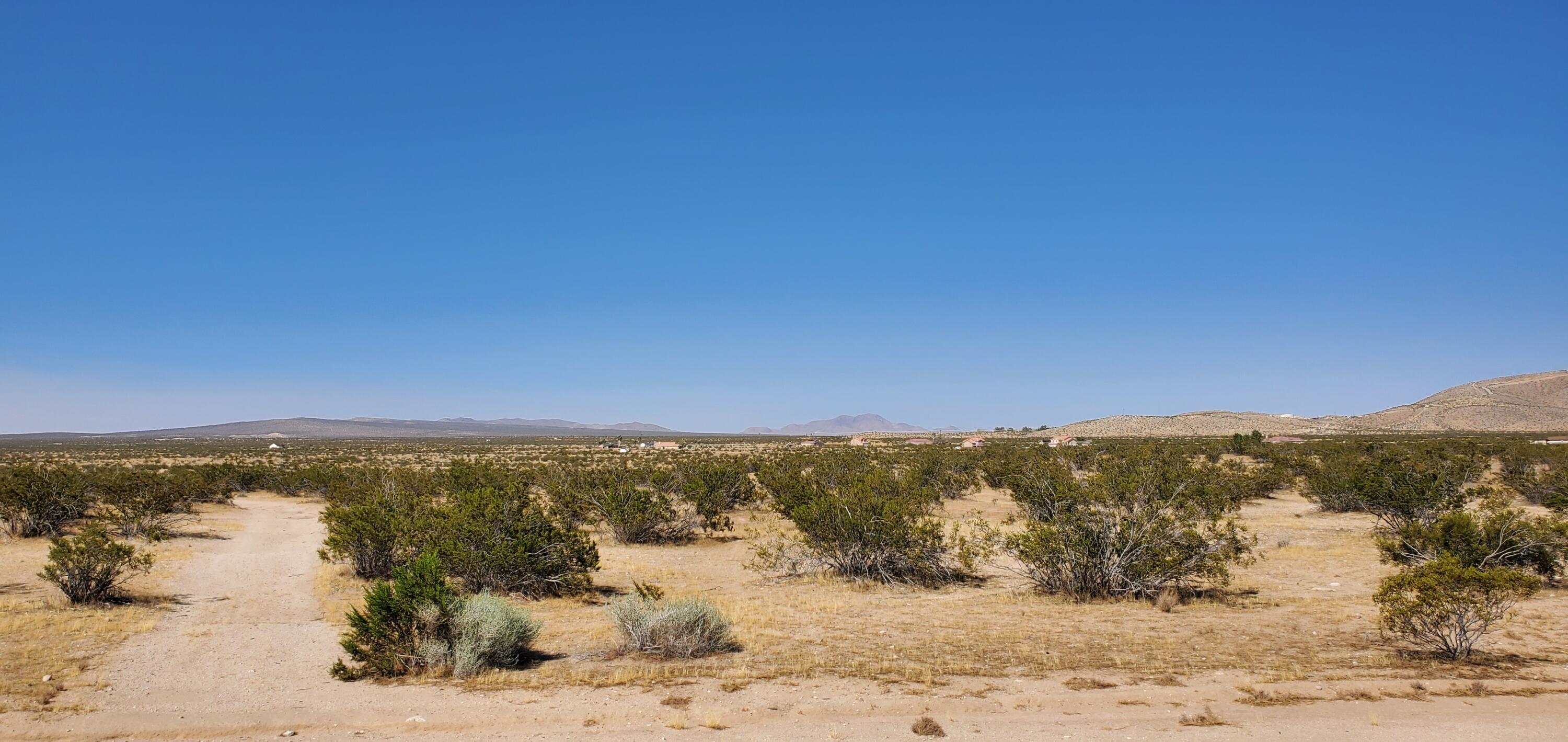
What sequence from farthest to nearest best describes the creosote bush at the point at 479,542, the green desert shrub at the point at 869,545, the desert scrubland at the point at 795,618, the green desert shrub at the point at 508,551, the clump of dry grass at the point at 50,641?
the green desert shrub at the point at 869,545 < the creosote bush at the point at 479,542 < the green desert shrub at the point at 508,551 < the clump of dry grass at the point at 50,641 < the desert scrubland at the point at 795,618

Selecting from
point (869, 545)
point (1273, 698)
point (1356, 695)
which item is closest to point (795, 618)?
point (869, 545)

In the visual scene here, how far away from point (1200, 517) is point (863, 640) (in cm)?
792

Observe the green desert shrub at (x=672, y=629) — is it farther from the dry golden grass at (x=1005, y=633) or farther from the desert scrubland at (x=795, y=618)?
the dry golden grass at (x=1005, y=633)

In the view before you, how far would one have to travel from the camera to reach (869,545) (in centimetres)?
1661

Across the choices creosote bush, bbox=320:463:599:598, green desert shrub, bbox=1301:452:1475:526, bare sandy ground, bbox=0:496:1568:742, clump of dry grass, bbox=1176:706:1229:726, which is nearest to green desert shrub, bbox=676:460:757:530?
creosote bush, bbox=320:463:599:598

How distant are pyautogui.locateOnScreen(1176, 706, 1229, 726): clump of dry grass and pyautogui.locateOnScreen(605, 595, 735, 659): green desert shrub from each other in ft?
18.6

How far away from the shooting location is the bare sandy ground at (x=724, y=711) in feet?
24.6

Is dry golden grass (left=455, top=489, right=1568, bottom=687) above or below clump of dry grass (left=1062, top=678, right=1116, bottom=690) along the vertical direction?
below

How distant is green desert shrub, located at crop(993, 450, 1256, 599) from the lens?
14133 mm

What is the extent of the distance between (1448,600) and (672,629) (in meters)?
9.47

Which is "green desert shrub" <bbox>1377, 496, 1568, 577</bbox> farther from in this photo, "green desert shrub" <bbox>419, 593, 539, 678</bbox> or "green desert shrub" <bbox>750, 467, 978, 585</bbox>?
"green desert shrub" <bbox>419, 593, 539, 678</bbox>

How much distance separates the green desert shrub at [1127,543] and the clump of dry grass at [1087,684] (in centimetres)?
547

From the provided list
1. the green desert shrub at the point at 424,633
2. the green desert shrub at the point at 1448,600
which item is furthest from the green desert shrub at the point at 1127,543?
the green desert shrub at the point at 424,633

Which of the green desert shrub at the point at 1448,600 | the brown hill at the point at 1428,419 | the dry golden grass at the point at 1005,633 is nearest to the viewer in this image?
the green desert shrub at the point at 1448,600
